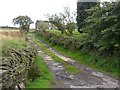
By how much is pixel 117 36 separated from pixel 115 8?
186cm

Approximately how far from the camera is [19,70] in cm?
838

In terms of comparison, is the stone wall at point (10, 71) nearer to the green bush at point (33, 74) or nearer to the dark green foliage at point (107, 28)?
the green bush at point (33, 74)

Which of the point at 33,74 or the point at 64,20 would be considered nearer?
the point at 33,74

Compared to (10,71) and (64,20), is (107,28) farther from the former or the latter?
(64,20)

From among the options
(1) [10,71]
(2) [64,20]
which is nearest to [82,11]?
(2) [64,20]

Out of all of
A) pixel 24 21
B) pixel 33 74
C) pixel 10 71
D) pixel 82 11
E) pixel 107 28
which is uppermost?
pixel 82 11

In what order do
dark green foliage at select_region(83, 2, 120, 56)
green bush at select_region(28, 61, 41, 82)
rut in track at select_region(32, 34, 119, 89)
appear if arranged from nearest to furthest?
rut in track at select_region(32, 34, 119, 89), green bush at select_region(28, 61, 41, 82), dark green foliage at select_region(83, 2, 120, 56)

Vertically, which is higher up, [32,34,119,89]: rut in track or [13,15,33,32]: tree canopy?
[13,15,33,32]: tree canopy

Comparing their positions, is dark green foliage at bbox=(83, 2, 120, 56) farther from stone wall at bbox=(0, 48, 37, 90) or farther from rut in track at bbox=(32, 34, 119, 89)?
stone wall at bbox=(0, 48, 37, 90)

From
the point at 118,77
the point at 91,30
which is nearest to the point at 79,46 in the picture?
the point at 91,30

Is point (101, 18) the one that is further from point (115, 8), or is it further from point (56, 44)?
point (56, 44)

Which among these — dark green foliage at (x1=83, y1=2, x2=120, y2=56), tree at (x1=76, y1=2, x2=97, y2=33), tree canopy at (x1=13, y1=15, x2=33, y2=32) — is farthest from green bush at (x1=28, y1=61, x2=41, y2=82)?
tree canopy at (x1=13, y1=15, x2=33, y2=32)

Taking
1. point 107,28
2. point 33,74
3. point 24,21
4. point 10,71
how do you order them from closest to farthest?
point 10,71 < point 33,74 < point 107,28 < point 24,21

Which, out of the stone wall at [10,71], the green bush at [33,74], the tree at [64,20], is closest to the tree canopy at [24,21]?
the tree at [64,20]
